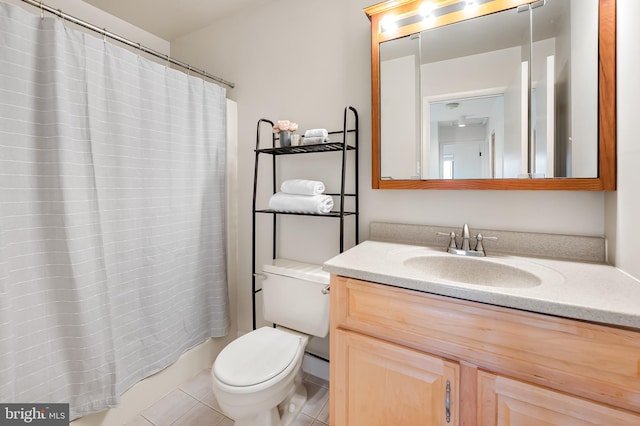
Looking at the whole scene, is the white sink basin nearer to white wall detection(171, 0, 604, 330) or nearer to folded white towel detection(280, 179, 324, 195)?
white wall detection(171, 0, 604, 330)

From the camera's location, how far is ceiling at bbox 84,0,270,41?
189 centimetres

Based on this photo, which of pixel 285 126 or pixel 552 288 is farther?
pixel 285 126

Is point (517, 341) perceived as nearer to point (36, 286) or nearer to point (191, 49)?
point (36, 286)

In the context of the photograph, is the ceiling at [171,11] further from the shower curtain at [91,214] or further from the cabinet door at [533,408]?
the cabinet door at [533,408]

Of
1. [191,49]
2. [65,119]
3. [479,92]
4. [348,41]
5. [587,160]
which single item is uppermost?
[191,49]

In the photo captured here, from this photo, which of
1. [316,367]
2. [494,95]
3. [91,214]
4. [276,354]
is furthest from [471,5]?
[316,367]

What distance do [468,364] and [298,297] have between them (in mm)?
876

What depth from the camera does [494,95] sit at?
1223 mm

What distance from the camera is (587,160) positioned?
106 centimetres

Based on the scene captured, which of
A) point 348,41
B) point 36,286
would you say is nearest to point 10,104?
point 36,286

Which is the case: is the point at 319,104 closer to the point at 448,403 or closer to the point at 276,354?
the point at 276,354

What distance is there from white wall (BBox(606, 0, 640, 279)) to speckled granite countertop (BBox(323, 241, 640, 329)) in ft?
0.30

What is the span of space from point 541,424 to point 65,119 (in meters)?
1.95

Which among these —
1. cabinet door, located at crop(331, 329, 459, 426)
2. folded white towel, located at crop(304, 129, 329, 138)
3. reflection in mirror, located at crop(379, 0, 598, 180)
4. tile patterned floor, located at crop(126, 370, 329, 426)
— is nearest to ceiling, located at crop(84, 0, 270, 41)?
folded white towel, located at crop(304, 129, 329, 138)
